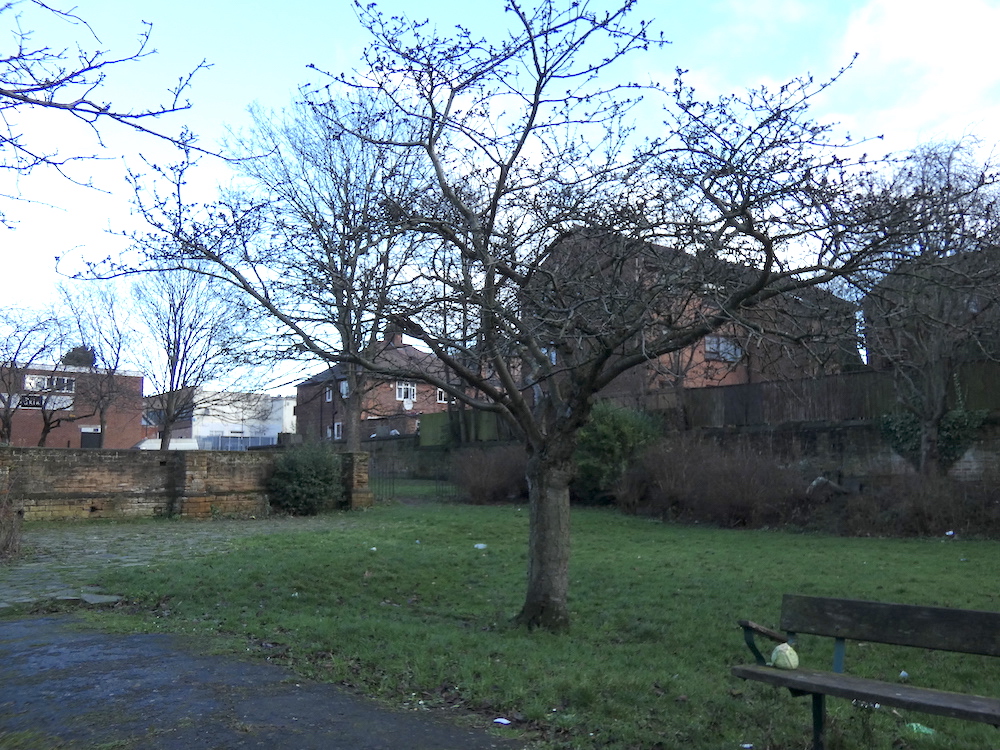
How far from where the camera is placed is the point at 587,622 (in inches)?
350

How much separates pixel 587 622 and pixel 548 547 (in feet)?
3.71

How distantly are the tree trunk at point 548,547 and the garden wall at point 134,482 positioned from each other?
13.3 meters

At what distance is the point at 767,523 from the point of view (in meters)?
19.8

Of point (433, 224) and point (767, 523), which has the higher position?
point (433, 224)

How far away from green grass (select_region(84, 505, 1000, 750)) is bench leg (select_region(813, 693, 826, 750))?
283 mm

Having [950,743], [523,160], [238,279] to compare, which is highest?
[523,160]

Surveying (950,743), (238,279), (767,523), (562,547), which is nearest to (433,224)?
(238,279)

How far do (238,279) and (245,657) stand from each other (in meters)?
3.55

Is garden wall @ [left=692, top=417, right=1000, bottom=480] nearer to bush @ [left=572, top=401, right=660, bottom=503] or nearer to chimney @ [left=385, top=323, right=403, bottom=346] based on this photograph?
bush @ [left=572, top=401, right=660, bottom=503]

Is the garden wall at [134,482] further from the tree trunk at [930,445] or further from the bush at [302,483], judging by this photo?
the tree trunk at [930,445]

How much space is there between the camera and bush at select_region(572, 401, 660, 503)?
2325cm

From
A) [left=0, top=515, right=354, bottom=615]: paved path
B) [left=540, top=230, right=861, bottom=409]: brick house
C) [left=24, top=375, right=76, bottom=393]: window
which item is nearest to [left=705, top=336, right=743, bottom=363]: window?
[left=540, top=230, right=861, bottom=409]: brick house

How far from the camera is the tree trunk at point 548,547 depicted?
824 centimetres

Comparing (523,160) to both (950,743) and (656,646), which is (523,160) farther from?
(950,743)
